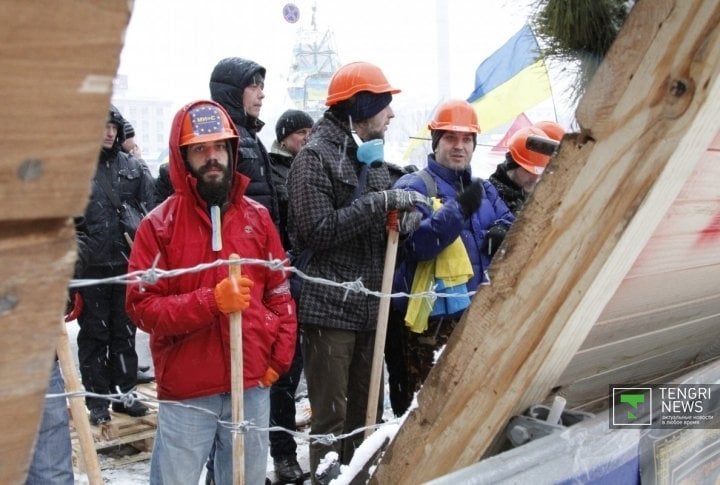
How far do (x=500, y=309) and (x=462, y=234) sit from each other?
8.89ft

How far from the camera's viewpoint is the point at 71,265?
692 mm

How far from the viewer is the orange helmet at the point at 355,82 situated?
394 centimetres

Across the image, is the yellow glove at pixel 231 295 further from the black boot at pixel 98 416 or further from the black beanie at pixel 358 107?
the black boot at pixel 98 416

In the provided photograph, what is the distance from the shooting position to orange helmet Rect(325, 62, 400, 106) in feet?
12.9

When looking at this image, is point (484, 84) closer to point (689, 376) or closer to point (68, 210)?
point (689, 376)

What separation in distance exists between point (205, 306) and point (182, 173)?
63 centimetres

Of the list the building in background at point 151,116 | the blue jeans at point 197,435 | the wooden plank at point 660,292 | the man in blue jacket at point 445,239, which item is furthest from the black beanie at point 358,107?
the building in background at point 151,116

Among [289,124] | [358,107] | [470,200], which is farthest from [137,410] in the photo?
[470,200]

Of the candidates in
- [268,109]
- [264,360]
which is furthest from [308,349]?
[268,109]

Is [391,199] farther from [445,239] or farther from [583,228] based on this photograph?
[583,228]

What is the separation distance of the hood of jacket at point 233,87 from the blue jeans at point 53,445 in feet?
7.08

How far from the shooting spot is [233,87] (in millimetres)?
4582

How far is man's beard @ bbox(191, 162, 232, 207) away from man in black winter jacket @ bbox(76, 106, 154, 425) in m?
2.33

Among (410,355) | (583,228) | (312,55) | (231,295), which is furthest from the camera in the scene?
(312,55)
